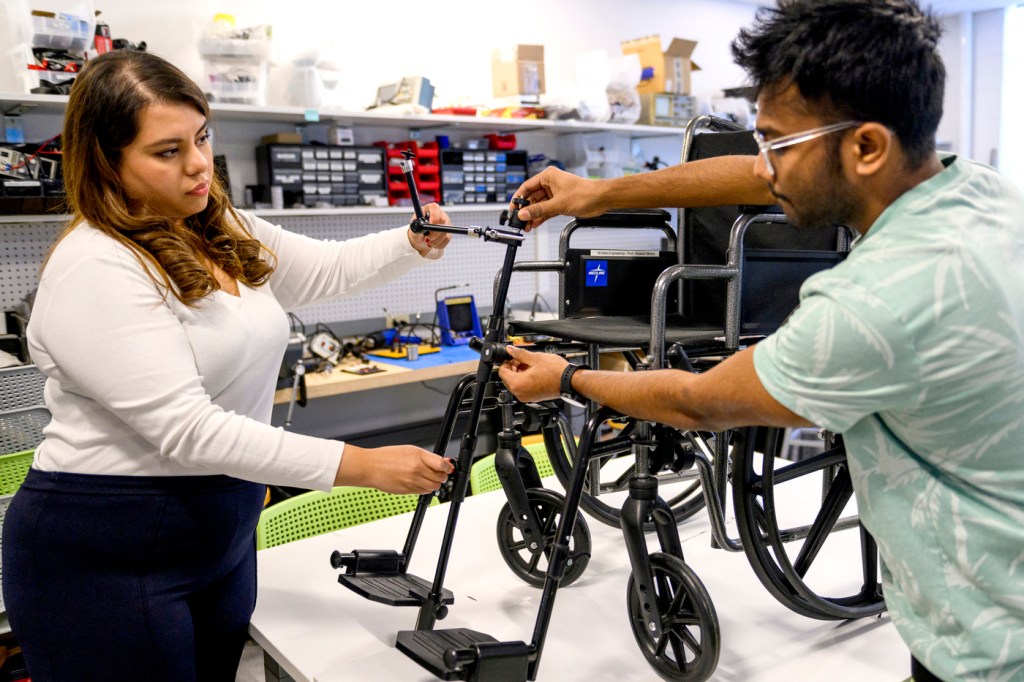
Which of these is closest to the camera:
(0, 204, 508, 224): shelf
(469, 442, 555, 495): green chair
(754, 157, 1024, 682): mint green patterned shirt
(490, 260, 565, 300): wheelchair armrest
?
(754, 157, 1024, 682): mint green patterned shirt

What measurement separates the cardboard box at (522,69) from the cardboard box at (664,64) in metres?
0.85

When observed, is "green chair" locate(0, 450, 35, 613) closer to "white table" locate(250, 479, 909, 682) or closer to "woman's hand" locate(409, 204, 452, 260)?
"white table" locate(250, 479, 909, 682)

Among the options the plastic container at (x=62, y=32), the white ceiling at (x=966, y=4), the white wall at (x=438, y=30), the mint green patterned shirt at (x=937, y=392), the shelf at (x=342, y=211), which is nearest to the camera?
the mint green patterned shirt at (x=937, y=392)

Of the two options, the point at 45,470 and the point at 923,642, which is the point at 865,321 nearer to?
the point at 923,642

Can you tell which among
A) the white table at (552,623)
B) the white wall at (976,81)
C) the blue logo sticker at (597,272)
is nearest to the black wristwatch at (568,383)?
the white table at (552,623)

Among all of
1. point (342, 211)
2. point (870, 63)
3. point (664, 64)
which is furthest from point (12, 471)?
point (664, 64)

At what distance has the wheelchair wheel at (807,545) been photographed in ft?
4.83

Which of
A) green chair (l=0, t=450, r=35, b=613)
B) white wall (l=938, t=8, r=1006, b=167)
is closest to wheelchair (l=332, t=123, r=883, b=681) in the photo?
green chair (l=0, t=450, r=35, b=613)

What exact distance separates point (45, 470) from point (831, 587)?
1451 mm

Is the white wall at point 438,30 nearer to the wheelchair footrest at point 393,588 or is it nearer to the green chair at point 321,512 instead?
the green chair at point 321,512

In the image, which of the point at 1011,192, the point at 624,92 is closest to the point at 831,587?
the point at 1011,192

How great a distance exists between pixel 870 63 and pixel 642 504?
0.74 metres

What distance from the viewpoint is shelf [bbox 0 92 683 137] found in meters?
3.02

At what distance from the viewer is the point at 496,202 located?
4.32 metres
